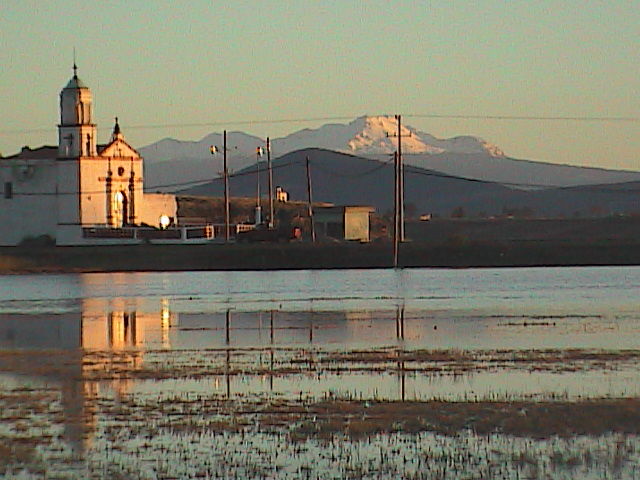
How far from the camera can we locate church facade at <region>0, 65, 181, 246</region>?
95.6m

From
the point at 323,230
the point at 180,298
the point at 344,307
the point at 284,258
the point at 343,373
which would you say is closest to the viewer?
the point at 343,373

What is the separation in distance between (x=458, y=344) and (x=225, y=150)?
202ft

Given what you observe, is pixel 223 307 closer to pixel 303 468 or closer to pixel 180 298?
pixel 180 298

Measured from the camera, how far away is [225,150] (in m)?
92.9

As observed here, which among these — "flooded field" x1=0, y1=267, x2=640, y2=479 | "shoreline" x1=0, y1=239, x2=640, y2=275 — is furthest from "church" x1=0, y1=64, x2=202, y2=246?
"flooded field" x1=0, y1=267, x2=640, y2=479

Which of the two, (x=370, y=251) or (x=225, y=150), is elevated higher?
(x=225, y=150)

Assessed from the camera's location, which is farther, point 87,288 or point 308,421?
point 87,288

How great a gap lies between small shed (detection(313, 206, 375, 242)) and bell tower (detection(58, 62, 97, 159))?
18162 mm

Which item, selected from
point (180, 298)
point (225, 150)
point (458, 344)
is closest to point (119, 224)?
point (225, 150)

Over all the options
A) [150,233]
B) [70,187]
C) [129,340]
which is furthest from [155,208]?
[129,340]

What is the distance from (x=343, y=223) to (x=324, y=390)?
271ft

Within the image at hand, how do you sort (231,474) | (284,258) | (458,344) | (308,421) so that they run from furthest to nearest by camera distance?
(284,258), (458,344), (308,421), (231,474)

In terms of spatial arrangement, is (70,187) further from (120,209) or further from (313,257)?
(313,257)

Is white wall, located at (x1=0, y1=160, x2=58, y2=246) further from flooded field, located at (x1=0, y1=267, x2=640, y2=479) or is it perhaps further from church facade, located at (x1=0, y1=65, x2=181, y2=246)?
flooded field, located at (x1=0, y1=267, x2=640, y2=479)
